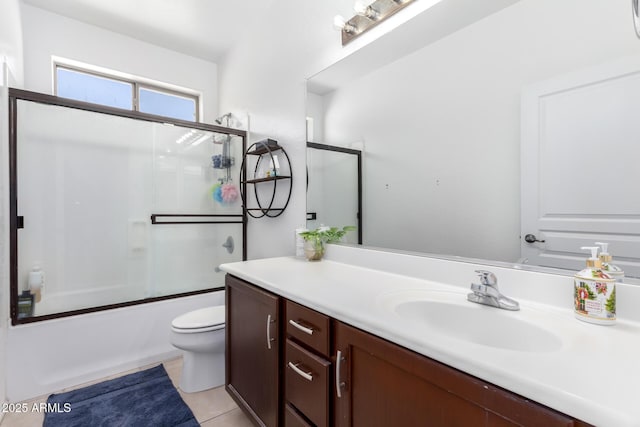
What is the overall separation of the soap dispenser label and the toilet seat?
1.72 metres

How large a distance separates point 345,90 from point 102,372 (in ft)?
7.86

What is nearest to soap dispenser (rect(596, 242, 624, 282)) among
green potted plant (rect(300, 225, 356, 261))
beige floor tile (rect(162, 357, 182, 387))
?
green potted plant (rect(300, 225, 356, 261))

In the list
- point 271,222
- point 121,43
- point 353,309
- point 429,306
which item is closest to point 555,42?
point 429,306

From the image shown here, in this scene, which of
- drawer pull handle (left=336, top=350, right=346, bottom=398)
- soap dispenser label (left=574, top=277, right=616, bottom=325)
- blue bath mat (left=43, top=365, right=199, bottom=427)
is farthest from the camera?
blue bath mat (left=43, top=365, right=199, bottom=427)

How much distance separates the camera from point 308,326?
42.7 inches

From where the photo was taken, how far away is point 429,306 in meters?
1.06

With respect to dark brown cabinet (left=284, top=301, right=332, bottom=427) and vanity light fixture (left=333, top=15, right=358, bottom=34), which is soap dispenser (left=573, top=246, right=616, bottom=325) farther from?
vanity light fixture (left=333, top=15, right=358, bottom=34)

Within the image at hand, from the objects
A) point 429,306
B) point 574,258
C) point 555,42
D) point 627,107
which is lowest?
point 429,306

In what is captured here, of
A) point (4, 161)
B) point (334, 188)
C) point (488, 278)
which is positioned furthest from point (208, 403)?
point (4, 161)

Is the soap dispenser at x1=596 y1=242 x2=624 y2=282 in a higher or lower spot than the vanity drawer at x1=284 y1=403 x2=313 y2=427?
higher

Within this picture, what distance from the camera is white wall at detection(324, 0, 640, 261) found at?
0.95 metres

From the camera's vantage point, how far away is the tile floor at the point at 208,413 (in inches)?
62.1

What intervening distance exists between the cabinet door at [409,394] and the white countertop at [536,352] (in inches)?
0.9

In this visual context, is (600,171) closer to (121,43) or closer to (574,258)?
(574,258)
